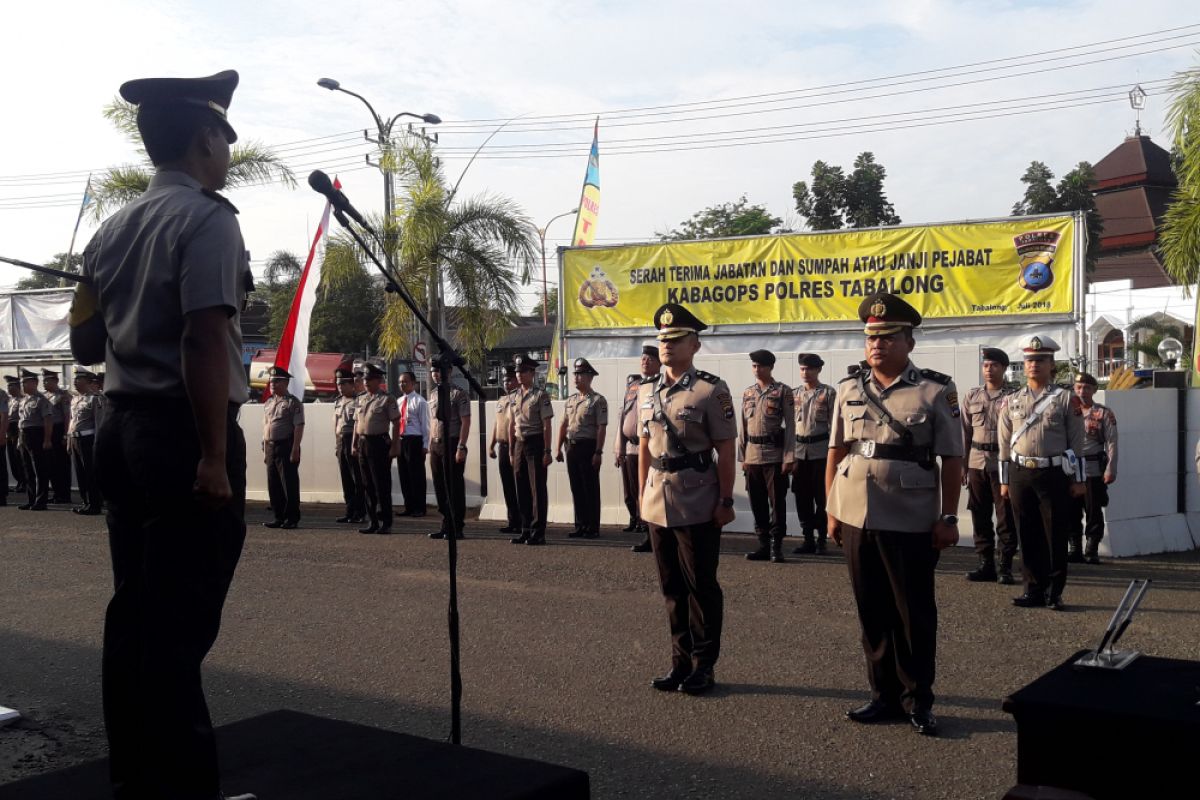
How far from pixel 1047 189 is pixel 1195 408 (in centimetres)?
2851

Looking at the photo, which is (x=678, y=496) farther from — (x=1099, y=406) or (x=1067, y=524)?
(x=1099, y=406)

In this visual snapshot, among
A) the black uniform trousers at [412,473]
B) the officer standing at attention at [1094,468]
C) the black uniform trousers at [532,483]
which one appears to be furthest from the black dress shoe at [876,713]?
the black uniform trousers at [412,473]

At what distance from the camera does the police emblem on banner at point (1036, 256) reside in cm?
1351

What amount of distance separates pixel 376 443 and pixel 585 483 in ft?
9.21

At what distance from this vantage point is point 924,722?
194 inches

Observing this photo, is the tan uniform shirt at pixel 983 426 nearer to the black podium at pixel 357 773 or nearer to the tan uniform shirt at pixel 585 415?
the tan uniform shirt at pixel 585 415

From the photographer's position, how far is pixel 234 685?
5969 millimetres

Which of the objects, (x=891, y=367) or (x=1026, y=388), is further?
(x=1026, y=388)

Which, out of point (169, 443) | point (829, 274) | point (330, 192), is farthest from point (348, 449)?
point (169, 443)

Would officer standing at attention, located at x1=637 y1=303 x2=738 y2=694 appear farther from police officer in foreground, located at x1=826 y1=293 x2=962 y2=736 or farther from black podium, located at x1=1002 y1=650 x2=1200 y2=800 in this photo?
black podium, located at x1=1002 y1=650 x2=1200 y2=800

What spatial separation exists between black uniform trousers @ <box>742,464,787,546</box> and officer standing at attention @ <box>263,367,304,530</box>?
19.8 ft

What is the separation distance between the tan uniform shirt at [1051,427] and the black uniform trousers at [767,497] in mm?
2694

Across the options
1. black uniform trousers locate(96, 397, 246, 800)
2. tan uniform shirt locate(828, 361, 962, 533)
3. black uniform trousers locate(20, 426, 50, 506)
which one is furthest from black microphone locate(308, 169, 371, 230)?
black uniform trousers locate(20, 426, 50, 506)

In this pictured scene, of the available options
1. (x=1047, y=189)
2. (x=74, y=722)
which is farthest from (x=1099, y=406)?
(x=1047, y=189)
